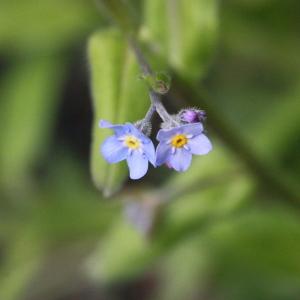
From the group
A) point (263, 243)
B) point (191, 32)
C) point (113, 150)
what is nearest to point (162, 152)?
point (113, 150)

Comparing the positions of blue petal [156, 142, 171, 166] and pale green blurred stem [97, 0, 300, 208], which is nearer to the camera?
blue petal [156, 142, 171, 166]

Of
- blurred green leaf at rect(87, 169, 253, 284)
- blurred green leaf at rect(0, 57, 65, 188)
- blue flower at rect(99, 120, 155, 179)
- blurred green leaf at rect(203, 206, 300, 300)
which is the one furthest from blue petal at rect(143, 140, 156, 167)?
blurred green leaf at rect(0, 57, 65, 188)

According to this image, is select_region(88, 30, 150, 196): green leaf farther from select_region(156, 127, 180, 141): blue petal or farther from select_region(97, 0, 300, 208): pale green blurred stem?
select_region(156, 127, 180, 141): blue petal

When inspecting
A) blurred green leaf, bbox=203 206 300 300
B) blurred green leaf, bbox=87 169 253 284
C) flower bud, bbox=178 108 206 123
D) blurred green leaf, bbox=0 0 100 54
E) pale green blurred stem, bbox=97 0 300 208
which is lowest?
blurred green leaf, bbox=203 206 300 300

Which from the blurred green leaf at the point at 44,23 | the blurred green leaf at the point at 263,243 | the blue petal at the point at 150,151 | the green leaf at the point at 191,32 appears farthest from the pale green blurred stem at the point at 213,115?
the blurred green leaf at the point at 44,23

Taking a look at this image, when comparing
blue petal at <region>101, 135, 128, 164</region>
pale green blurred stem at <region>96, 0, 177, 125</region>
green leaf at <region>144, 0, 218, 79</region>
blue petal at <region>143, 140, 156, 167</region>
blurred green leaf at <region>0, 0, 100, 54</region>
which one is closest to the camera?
blue petal at <region>143, 140, 156, 167</region>

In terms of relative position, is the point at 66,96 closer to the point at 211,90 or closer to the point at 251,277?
the point at 211,90

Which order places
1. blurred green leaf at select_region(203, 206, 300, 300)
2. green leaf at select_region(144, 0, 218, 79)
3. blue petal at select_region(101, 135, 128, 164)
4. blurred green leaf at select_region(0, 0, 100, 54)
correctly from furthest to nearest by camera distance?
blurred green leaf at select_region(0, 0, 100, 54), blurred green leaf at select_region(203, 206, 300, 300), green leaf at select_region(144, 0, 218, 79), blue petal at select_region(101, 135, 128, 164)

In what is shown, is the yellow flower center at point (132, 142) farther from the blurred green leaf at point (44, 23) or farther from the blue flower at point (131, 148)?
the blurred green leaf at point (44, 23)

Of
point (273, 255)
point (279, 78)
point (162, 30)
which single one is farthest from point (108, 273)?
point (279, 78)
